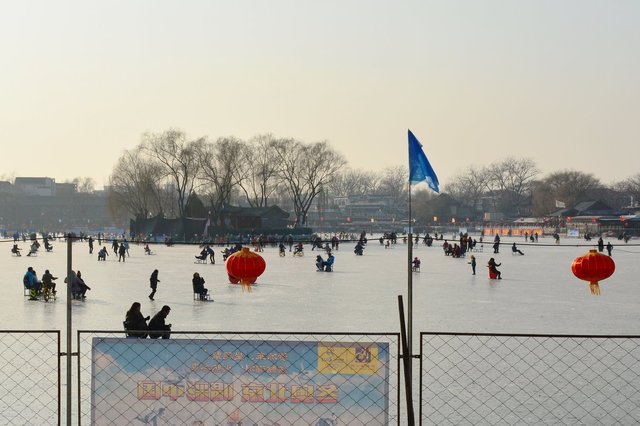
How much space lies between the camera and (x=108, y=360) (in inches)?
266

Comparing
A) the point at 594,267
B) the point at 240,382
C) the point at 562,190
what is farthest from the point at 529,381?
the point at 562,190

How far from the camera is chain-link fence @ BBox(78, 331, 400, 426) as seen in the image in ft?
21.5

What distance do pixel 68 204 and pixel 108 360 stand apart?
18308 cm

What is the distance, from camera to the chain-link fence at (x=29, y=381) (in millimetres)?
9500

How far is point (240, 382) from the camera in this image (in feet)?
21.8

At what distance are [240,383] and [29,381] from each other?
5.90 metres

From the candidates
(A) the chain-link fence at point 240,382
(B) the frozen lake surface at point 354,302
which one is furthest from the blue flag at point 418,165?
(B) the frozen lake surface at point 354,302

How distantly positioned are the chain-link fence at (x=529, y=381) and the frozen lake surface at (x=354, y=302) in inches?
75.9

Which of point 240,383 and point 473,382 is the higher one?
point 240,383

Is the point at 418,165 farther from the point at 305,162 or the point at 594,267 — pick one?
the point at 305,162

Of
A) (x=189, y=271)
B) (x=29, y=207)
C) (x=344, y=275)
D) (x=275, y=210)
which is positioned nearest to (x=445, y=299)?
(x=344, y=275)


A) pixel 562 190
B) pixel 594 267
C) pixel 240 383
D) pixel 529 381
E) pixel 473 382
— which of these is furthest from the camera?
pixel 562 190

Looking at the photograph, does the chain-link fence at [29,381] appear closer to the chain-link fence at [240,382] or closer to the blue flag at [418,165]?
the chain-link fence at [240,382]

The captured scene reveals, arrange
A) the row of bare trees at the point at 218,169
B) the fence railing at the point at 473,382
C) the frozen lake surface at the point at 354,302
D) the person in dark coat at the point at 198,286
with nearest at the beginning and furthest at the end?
the fence railing at the point at 473,382
the frozen lake surface at the point at 354,302
the person in dark coat at the point at 198,286
the row of bare trees at the point at 218,169
